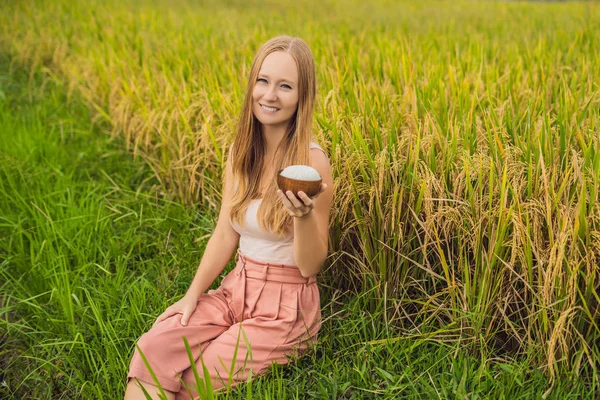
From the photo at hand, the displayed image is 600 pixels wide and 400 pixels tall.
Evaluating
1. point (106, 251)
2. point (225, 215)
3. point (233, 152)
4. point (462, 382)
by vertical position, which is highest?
point (233, 152)

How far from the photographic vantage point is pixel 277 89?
179cm

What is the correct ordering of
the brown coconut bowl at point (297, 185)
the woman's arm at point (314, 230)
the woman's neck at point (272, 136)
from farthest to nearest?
1. the woman's neck at point (272, 136)
2. the woman's arm at point (314, 230)
3. the brown coconut bowl at point (297, 185)

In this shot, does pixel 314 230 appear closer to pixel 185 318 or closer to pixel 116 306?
pixel 185 318

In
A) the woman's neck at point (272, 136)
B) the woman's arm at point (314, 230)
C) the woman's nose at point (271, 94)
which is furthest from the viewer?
the woman's neck at point (272, 136)

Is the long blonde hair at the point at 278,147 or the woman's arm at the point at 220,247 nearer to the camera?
the long blonde hair at the point at 278,147

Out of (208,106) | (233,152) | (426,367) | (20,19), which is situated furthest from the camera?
(20,19)

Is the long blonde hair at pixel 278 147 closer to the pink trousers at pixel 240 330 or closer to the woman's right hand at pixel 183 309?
the pink trousers at pixel 240 330

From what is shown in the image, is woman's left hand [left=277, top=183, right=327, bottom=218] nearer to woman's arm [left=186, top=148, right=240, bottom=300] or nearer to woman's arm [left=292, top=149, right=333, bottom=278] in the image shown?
woman's arm [left=292, top=149, right=333, bottom=278]

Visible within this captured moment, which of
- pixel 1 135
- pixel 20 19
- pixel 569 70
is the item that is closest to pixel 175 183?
pixel 1 135

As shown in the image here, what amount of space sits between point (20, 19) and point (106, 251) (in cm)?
448

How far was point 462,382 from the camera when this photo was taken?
1.65 m

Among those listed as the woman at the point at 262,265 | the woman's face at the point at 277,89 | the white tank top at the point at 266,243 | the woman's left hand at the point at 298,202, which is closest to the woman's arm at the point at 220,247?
the woman at the point at 262,265

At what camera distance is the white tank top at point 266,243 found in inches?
72.1

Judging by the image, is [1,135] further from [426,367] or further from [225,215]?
[426,367]
